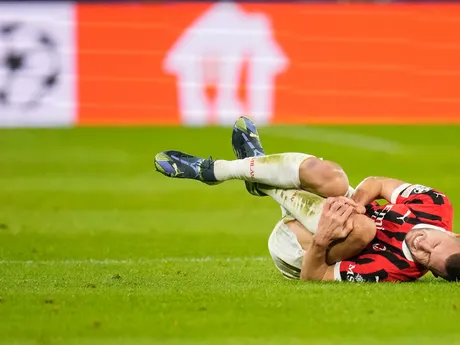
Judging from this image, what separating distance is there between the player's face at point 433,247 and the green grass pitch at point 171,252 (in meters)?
0.17

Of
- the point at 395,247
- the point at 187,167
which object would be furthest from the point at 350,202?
the point at 187,167

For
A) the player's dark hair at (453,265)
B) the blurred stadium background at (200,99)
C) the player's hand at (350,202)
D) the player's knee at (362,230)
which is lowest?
the blurred stadium background at (200,99)

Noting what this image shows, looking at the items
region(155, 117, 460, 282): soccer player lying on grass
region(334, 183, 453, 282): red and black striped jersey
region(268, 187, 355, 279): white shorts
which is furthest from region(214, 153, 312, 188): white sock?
region(334, 183, 453, 282): red and black striped jersey

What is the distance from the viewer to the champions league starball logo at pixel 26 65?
17.9 meters

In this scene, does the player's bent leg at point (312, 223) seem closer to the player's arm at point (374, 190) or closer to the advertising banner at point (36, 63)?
the player's arm at point (374, 190)

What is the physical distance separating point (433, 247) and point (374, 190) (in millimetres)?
719

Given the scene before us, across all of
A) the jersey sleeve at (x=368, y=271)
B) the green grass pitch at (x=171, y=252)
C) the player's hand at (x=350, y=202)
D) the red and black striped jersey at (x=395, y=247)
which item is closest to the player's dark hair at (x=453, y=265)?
the green grass pitch at (x=171, y=252)

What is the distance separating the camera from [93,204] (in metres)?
12.2

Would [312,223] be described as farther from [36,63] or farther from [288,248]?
[36,63]

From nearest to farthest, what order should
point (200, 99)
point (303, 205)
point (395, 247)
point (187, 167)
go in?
point (395, 247)
point (303, 205)
point (187, 167)
point (200, 99)

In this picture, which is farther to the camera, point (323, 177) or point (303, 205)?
point (303, 205)

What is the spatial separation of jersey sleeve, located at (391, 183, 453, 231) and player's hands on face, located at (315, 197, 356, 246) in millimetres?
501

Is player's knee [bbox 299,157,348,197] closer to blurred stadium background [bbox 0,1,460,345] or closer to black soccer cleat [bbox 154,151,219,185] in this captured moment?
black soccer cleat [bbox 154,151,219,185]

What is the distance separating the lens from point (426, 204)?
7.34 meters
